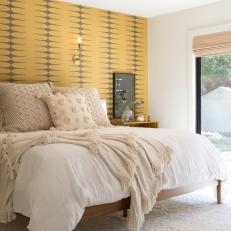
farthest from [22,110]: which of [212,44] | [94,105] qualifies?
[212,44]

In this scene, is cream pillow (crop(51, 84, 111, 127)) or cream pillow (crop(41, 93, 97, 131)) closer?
cream pillow (crop(41, 93, 97, 131))

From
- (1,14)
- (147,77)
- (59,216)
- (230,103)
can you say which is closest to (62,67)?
(1,14)

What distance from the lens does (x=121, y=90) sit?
5465mm

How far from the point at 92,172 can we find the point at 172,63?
11.1 feet

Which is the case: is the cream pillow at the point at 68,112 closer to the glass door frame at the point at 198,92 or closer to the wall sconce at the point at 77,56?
the wall sconce at the point at 77,56

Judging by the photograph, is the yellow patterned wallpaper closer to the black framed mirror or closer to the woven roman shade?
the black framed mirror

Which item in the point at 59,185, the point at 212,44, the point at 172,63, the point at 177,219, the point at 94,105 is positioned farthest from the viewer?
the point at 172,63

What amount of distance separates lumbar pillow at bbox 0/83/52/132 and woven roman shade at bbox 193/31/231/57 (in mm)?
2360

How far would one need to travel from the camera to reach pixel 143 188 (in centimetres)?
266

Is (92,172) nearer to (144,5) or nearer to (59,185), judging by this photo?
(59,185)

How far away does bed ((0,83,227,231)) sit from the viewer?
2230mm

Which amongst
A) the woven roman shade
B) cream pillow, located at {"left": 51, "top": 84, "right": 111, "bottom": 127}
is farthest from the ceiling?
cream pillow, located at {"left": 51, "top": 84, "right": 111, "bottom": 127}

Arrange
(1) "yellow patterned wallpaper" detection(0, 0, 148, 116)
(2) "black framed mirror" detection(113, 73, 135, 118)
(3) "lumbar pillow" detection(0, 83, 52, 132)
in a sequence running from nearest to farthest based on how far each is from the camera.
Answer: (3) "lumbar pillow" detection(0, 83, 52, 132), (1) "yellow patterned wallpaper" detection(0, 0, 148, 116), (2) "black framed mirror" detection(113, 73, 135, 118)

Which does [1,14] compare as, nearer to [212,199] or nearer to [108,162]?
[108,162]
